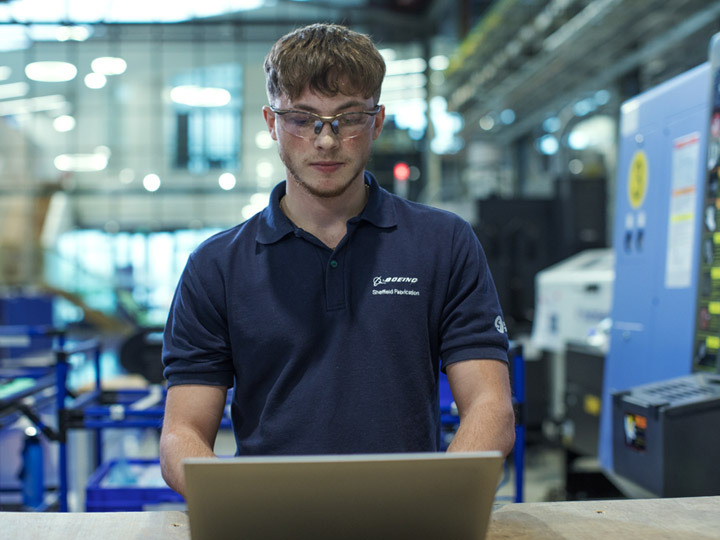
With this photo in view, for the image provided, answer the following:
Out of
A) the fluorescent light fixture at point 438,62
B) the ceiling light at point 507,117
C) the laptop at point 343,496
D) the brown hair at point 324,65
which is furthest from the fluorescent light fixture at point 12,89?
the laptop at point 343,496

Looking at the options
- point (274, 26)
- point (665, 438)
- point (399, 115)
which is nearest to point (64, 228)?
point (274, 26)

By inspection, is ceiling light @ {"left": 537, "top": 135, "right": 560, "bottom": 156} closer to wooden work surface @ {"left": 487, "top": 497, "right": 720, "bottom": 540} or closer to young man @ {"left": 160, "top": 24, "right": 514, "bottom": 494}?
young man @ {"left": 160, "top": 24, "right": 514, "bottom": 494}

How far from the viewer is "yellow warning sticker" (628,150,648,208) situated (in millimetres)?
3212

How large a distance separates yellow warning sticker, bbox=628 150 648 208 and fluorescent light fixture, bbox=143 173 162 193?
14.0m

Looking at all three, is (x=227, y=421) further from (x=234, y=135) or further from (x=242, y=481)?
(x=234, y=135)

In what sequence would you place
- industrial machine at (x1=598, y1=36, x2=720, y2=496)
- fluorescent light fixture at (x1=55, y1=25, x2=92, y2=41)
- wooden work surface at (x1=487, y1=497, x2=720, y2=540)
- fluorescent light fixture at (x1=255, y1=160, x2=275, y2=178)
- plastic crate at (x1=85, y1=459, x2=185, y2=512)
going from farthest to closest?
fluorescent light fixture at (x1=255, y1=160, x2=275, y2=178), fluorescent light fixture at (x1=55, y1=25, x2=92, y2=41), plastic crate at (x1=85, y1=459, x2=185, y2=512), industrial machine at (x1=598, y1=36, x2=720, y2=496), wooden work surface at (x1=487, y1=497, x2=720, y2=540)

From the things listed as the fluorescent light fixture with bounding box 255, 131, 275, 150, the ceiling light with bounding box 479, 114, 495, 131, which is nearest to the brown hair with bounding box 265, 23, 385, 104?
the ceiling light with bounding box 479, 114, 495, 131

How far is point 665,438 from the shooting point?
2.09m

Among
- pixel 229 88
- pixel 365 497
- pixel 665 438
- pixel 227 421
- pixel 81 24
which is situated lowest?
pixel 227 421

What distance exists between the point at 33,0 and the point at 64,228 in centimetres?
458

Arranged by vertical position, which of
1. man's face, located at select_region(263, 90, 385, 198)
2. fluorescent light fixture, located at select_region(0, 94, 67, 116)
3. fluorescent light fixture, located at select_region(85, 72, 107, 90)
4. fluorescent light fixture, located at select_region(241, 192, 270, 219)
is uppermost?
fluorescent light fixture, located at select_region(85, 72, 107, 90)

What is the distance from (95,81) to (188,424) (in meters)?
16.2

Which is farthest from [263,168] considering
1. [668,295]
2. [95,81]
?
[668,295]

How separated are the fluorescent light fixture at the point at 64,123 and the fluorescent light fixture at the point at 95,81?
2.62 ft
